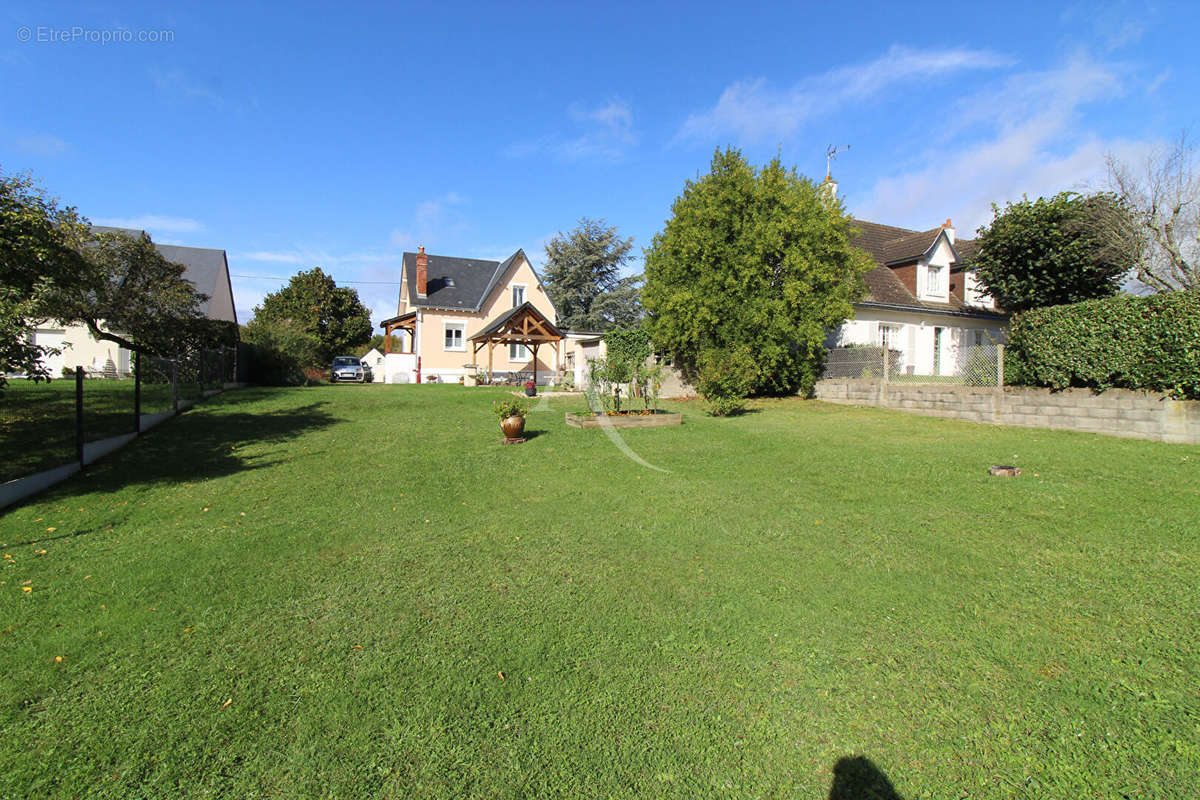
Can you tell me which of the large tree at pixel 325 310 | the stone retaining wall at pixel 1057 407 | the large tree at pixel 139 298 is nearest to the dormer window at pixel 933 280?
the stone retaining wall at pixel 1057 407

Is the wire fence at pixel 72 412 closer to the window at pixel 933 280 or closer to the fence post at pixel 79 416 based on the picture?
the fence post at pixel 79 416

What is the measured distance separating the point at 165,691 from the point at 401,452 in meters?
6.60

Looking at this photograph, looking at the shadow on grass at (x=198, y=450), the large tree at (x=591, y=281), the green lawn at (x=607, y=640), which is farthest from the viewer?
the large tree at (x=591, y=281)

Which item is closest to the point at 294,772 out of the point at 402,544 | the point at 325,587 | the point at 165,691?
the point at 165,691

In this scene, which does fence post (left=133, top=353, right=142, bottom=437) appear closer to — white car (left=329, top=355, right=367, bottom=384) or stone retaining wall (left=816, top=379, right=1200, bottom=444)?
stone retaining wall (left=816, top=379, right=1200, bottom=444)

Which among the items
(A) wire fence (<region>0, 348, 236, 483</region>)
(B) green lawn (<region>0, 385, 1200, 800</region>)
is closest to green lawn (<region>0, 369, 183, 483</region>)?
(A) wire fence (<region>0, 348, 236, 483</region>)

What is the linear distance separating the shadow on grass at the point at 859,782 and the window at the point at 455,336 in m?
30.9

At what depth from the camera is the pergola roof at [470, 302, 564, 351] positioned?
78.1 ft

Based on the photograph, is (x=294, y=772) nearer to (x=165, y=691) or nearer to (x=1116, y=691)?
(x=165, y=691)

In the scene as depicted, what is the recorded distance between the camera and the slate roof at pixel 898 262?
72.1 ft

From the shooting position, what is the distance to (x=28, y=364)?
6.76 meters

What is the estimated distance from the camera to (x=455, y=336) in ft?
105

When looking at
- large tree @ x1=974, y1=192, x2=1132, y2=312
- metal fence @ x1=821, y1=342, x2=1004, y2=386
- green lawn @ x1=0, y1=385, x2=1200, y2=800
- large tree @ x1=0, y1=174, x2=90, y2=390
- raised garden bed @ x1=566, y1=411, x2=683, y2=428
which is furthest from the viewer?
large tree @ x1=974, y1=192, x2=1132, y2=312

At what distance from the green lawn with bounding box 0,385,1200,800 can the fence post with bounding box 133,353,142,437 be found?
3.51 meters
